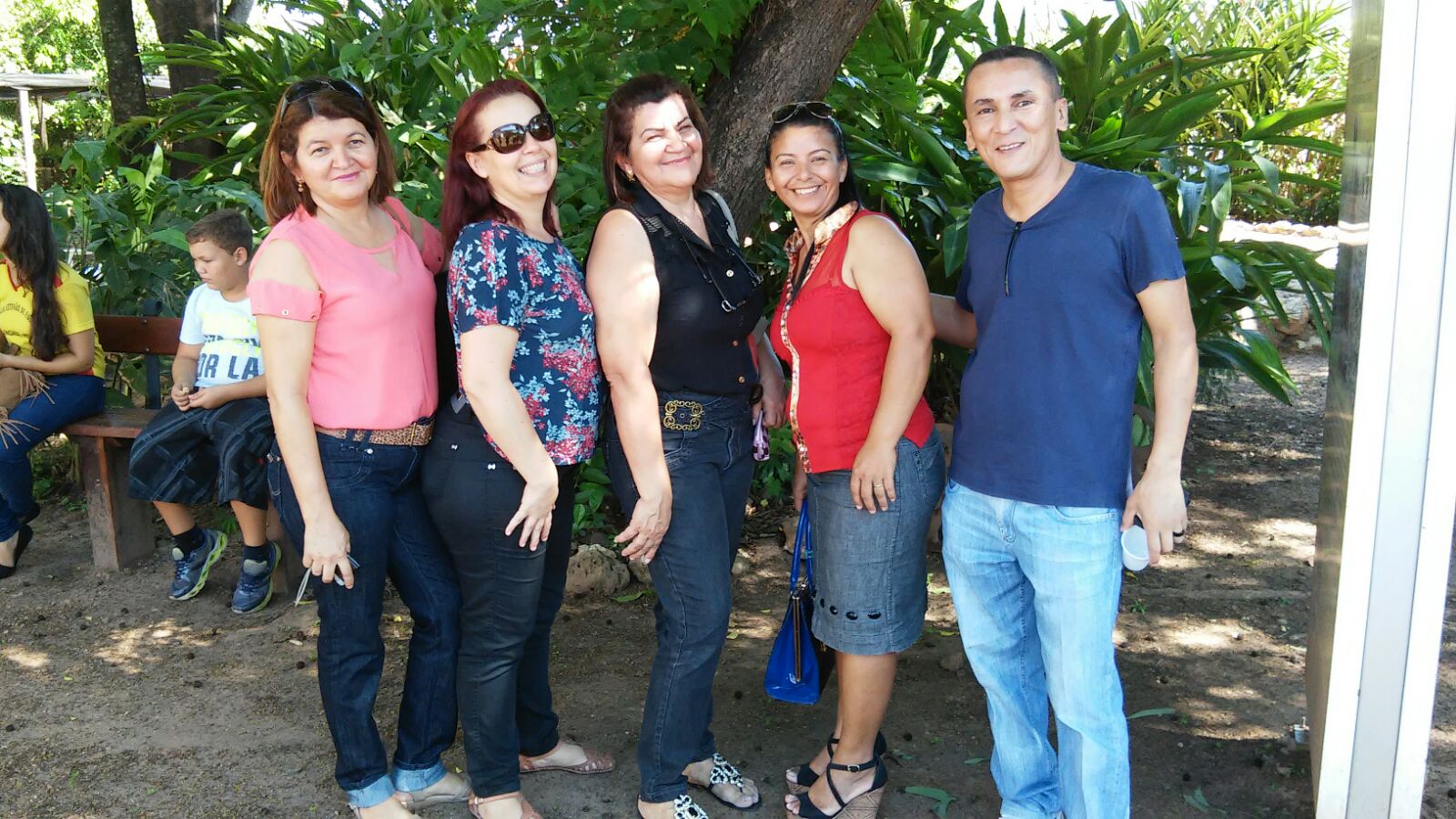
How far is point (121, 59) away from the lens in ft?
21.0

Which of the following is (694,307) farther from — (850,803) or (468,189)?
(850,803)

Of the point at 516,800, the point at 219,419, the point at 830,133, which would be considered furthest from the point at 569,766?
the point at 219,419

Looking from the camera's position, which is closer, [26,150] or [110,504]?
[110,504]

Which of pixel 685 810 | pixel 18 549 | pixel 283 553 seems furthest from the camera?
pixel 18 549

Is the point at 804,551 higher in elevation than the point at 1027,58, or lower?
lower

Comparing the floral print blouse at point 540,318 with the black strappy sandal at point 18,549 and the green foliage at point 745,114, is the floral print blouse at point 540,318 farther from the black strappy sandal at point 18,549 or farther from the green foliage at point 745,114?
the black strappy sandal at point 18,549

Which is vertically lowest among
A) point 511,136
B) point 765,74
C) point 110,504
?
point 110,504

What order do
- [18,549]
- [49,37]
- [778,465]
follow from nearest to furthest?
1. [18,549]
2. [778,465]
3. [49,37]

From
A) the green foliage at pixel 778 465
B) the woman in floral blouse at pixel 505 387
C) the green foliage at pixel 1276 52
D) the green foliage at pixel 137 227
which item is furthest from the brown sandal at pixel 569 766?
the green foliage at pixel 1276 52

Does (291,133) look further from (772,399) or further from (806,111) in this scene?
(772,399)

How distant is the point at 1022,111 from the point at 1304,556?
130 inches

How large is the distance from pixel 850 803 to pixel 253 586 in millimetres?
2549

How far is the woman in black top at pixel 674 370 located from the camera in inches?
99.7

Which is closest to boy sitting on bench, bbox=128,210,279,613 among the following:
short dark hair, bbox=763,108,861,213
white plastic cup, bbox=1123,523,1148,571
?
short dark hair, bbox=763,108,861,213
